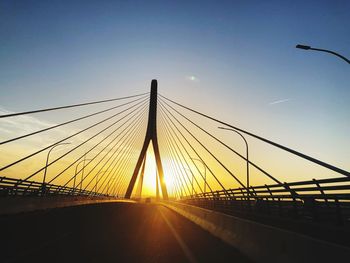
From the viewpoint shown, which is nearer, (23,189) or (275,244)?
(275,244)

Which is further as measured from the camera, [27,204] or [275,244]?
[27,204]

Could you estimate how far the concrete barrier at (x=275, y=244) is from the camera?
5.01 m

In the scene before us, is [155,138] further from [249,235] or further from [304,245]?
[304,245]

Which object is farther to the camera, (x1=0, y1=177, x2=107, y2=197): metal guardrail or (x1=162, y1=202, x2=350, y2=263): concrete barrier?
(x1=0, y1=177, x2=107, y2=197): metal guardrail

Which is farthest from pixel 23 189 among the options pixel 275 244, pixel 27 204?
pixel 275 244

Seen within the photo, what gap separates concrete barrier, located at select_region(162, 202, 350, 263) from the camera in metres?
5.01

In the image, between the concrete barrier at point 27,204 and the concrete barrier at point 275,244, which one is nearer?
the concrete barrier at point 275,244

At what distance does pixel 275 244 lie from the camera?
6.89 m

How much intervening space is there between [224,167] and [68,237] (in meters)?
14.3

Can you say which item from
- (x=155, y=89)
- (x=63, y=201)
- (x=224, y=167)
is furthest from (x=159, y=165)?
(x=224, y=167)

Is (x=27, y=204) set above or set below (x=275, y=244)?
above

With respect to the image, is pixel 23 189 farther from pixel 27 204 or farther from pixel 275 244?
pixel 275 244

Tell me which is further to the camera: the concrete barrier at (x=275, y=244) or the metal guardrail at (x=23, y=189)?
the metal guardrail at (x=23, y=189)

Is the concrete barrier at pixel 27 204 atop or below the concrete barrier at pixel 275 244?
atop
